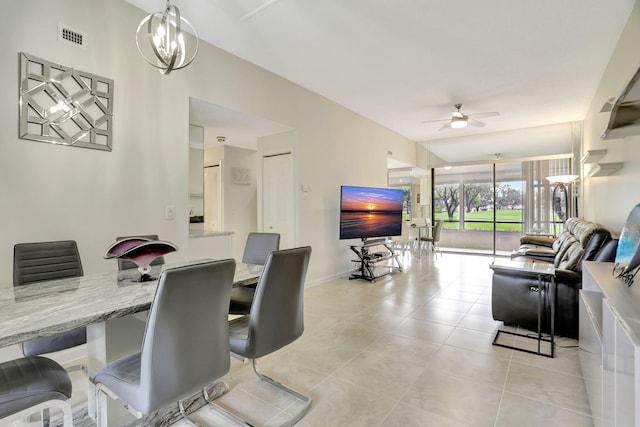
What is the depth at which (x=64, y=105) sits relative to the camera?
2451mm

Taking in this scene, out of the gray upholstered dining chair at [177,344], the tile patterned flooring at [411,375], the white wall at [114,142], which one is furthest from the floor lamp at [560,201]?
the gray upholstered dining chair at [177,344]

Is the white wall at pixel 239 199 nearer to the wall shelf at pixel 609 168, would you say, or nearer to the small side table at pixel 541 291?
the small side table at pixel 541 291

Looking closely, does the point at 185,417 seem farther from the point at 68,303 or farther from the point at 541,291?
the point at 541,291

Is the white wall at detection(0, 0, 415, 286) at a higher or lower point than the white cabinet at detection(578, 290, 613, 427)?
higher

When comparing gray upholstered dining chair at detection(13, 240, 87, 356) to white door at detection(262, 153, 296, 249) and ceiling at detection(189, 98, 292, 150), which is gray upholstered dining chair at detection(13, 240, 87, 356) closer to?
ceiling at detection(189, 98, 292, 150)

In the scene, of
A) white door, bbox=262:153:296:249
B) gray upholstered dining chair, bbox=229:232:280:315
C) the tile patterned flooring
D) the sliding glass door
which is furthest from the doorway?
the sliding glass door

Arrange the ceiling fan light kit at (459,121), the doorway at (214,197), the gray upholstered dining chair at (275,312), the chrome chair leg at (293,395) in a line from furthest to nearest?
1. the doorway at (214,197)
2. the ceiling fan light kit at (459,121)
3. the chrome chair leg at (293,395)
4. the gray upholstered dining chair at (275,312)

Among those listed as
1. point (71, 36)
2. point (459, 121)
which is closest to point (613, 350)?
point (71, 36)

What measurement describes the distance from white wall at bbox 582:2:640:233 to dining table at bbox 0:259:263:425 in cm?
349

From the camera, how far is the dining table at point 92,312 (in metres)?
1.16

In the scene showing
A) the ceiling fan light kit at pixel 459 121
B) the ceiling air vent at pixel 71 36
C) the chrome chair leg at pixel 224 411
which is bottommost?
the chrome chair leg at pixel 224 411

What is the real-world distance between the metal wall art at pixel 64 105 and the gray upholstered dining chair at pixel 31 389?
5.68ft

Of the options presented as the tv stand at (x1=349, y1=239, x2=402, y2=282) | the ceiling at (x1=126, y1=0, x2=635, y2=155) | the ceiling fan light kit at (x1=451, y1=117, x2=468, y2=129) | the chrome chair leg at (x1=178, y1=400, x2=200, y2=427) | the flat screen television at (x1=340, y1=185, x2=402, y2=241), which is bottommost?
the chrome chair leg at (x1=178, y1=400, x2=200, y2=427)

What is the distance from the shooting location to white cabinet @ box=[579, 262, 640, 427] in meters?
0.99
